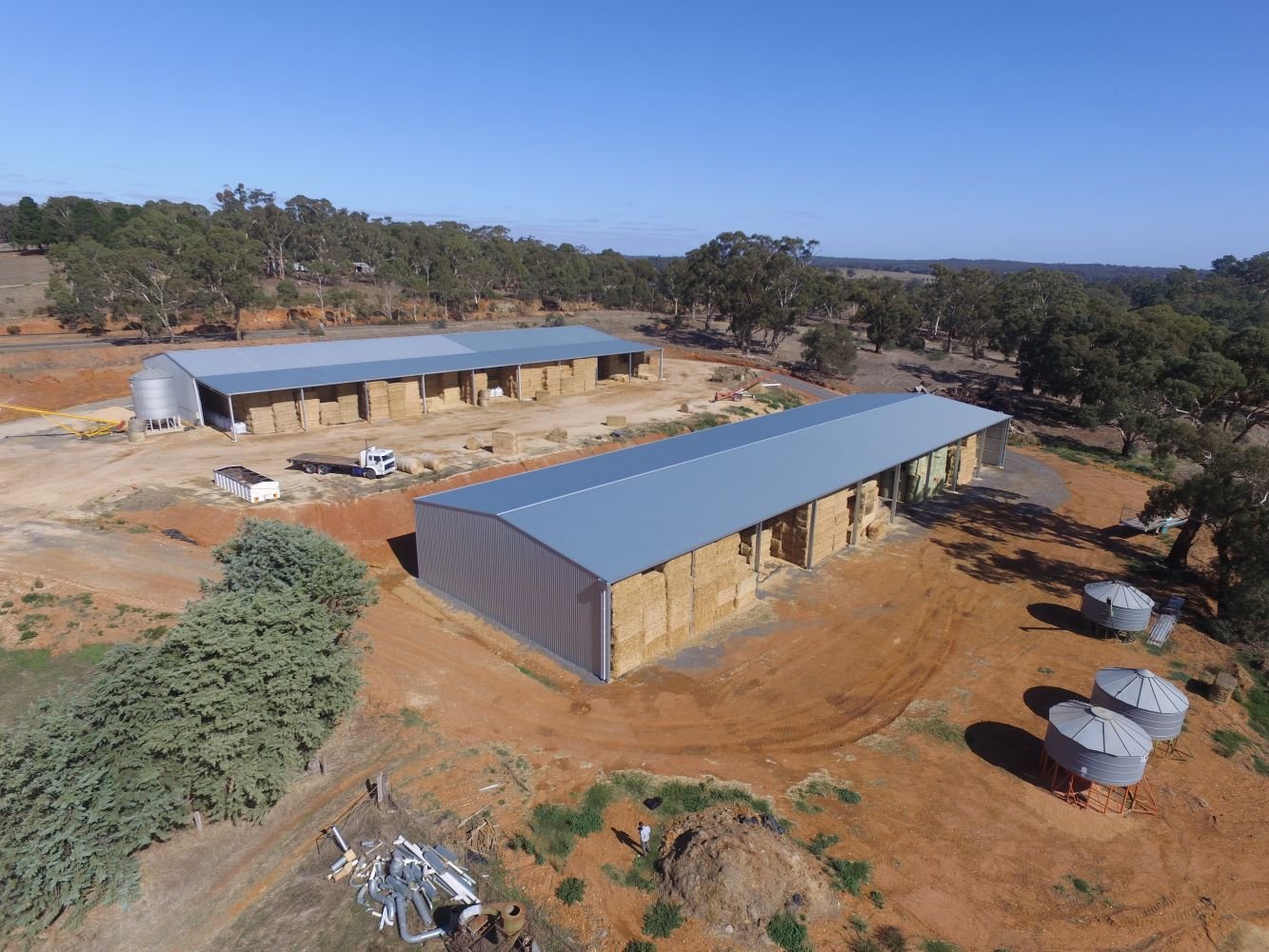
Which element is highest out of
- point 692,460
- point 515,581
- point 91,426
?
point 692,460

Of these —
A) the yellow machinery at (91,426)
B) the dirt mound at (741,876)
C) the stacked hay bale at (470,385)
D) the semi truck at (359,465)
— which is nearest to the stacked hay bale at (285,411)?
the yellow machinery at (91,426)

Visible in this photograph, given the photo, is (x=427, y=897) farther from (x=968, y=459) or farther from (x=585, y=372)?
(x=585, y=372)

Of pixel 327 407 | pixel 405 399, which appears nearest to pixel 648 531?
pixel 327 407

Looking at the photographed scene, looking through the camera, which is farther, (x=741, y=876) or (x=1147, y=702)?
(x=1147, y=702)

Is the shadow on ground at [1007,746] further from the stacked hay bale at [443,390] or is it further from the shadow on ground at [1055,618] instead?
the stacked hay bale at [443,390]

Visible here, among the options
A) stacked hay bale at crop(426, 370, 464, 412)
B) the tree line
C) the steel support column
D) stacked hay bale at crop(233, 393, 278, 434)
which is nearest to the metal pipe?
the tree line

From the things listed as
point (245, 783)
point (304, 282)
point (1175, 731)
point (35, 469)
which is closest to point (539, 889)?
point (245, 783)
